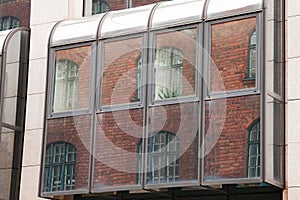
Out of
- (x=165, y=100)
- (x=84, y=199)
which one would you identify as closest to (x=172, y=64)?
(x=165, y=100)

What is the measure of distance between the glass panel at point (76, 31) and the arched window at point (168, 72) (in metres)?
1.91

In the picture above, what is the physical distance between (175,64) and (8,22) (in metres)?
6.03

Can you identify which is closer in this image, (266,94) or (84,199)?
(266,94)

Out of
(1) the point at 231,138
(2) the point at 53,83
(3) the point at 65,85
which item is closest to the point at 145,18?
(3) the point at 65,85

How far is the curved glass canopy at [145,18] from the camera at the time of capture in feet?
63.9

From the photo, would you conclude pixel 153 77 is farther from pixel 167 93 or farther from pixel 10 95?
pixel 10 95

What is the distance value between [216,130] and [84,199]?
4444 millimetres

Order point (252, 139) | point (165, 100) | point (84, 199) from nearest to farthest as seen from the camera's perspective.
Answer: point (252, 139), point (165, 100), point (84, 199)

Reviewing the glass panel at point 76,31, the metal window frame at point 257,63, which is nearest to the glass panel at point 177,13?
the metal window frame at point 257,63

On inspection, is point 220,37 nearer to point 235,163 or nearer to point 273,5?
point 273,5

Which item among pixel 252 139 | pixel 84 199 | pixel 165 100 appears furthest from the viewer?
pixel 84 199

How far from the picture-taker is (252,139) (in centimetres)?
1861

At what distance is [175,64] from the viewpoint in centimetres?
1992

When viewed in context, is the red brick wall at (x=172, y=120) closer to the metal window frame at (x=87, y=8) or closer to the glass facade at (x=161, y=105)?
the glass facade at (x=161, y=105)
